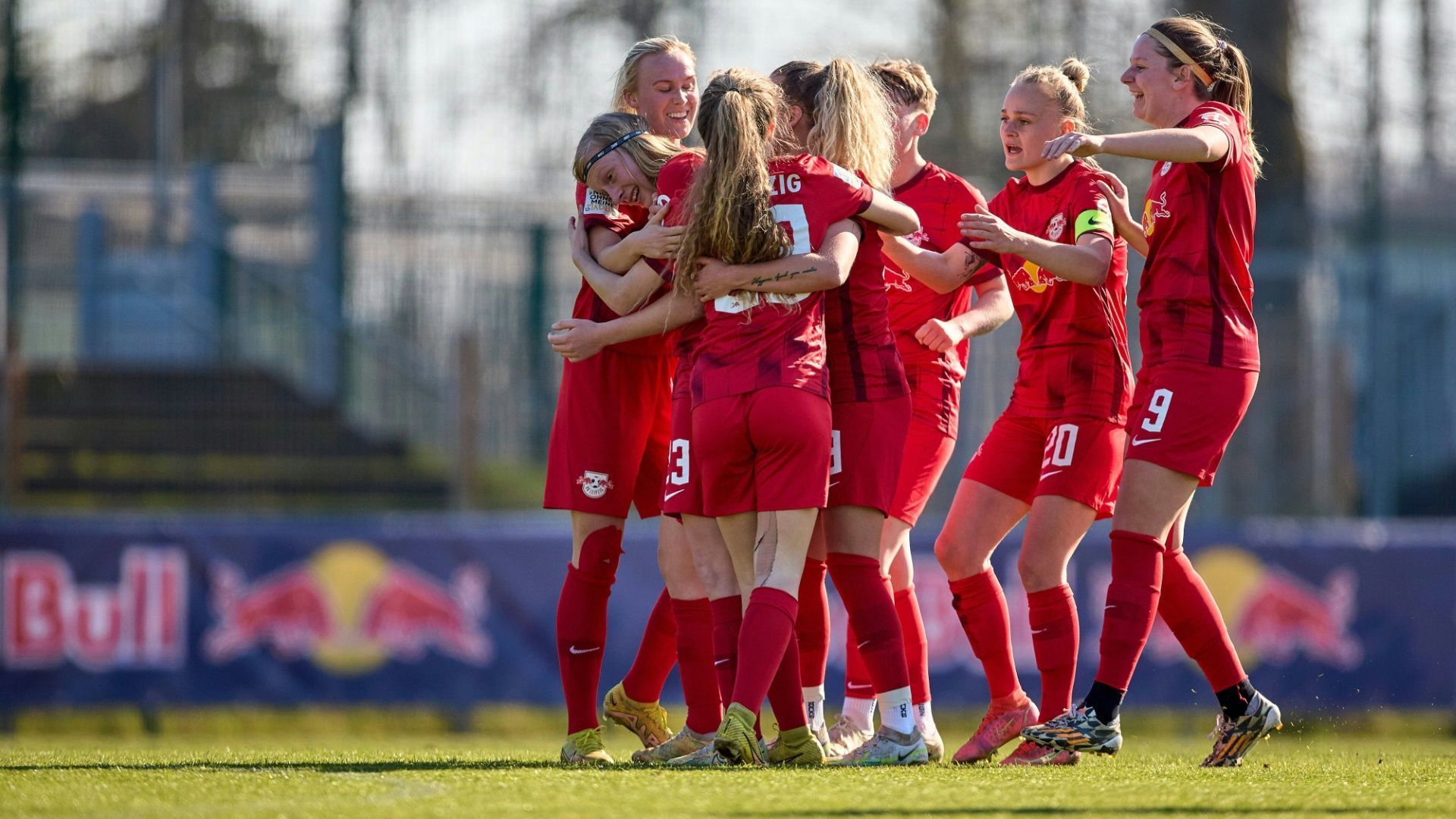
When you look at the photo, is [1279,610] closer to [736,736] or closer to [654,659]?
[654,659]

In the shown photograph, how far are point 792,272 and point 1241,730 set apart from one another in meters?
1.87

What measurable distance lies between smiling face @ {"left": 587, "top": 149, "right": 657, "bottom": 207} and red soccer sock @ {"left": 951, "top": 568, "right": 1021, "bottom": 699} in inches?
61.0

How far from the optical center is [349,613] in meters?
9.53

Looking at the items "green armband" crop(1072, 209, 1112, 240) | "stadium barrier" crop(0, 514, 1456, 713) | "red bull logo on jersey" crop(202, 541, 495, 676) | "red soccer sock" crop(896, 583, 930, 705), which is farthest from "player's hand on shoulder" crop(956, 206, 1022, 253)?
"red bull logo on jersey" crop(202, 541, 495, 676)

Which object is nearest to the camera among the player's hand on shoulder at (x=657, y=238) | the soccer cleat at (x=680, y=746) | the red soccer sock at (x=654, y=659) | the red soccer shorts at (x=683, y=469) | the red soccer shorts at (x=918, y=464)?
the red soccer shorts at (x=683, y=469)

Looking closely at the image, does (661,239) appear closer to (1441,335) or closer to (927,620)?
(927,620)

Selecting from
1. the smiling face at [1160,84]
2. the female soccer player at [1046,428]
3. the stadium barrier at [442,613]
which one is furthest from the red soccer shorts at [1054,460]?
the stadium barrier at [442,613]

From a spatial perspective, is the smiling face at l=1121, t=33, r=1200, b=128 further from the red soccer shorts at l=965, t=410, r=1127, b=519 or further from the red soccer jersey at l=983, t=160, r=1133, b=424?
the red soccer shorts at l=965, t=410, r=1127, b=519

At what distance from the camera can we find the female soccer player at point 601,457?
5055 millimetres

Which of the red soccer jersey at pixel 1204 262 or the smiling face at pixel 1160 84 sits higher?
the smiling face at pixel 1160 84

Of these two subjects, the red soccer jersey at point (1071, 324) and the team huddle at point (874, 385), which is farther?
the red soccer jersey at point (1071, 324)

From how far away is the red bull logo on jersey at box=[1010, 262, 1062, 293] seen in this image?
5.04m

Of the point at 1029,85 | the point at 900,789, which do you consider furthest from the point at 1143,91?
the point at 900,789

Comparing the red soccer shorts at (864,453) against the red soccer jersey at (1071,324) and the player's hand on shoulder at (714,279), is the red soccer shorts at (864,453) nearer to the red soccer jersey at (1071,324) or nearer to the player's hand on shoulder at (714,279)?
the player's hand on shoulder at (714,279)
